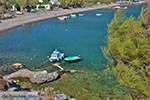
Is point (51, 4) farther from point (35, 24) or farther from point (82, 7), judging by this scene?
point (35, 24)

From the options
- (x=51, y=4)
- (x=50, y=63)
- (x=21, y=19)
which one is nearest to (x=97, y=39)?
(x=50, y=63)

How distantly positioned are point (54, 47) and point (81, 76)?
84.9ft

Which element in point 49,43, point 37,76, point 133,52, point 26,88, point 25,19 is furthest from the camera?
point 25,19

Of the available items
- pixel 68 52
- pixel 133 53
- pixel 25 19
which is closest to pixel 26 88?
pixel 133 53

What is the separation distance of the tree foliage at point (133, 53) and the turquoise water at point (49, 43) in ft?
77.4

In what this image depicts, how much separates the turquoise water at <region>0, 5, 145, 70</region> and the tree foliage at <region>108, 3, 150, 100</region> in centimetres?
2360

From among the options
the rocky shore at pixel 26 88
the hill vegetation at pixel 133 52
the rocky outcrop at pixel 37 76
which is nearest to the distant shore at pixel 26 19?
the rocky shore at pixel 26 88

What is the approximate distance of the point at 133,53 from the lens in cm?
2203

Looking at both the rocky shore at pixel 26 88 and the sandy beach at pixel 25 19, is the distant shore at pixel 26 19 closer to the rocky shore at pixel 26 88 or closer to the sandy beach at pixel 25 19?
the sandy beach at pixel 25 19

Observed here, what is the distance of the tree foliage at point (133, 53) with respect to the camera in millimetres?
20141

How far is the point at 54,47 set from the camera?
6812 cm

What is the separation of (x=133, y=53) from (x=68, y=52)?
4059 centimetres

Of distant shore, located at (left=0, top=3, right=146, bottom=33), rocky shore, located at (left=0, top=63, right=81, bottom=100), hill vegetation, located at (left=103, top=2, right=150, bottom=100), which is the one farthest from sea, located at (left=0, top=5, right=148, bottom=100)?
hill vegetation, located at (left=103, top=2, right=150, bottom=100)

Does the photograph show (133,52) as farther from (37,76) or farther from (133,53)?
(37,76)
